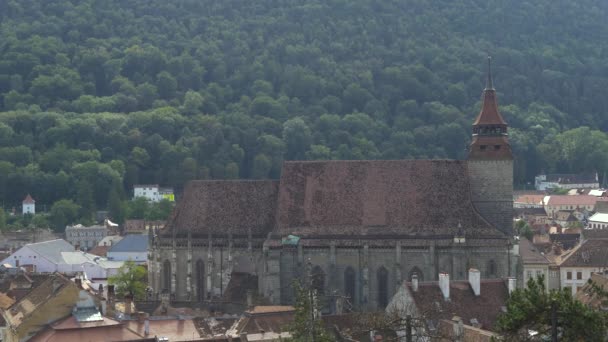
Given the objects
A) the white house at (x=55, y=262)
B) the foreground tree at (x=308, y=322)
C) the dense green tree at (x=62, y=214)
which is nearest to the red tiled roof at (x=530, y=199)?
the dense green tree at (x=62, y=214)

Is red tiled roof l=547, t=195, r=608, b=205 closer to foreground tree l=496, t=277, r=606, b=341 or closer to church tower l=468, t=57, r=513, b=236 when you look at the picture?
church tower l=468, t=57, r=513, b=236

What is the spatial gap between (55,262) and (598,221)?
6976 centimetres

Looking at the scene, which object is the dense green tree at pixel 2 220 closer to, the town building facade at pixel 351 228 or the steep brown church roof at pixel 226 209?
the steep brown church roof at pixel 226 209

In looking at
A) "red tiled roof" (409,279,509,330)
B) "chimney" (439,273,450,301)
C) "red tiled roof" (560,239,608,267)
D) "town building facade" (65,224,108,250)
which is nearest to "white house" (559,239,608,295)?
"red tiled roof" (560,239,608,267)

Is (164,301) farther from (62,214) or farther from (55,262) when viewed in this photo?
(62,214)

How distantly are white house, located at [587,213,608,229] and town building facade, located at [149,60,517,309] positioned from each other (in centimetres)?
7205

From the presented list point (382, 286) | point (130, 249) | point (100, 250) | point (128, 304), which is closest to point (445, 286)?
point (128, 304)

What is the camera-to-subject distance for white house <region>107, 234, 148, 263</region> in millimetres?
132125

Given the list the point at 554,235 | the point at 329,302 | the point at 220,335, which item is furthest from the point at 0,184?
the point at 220,335

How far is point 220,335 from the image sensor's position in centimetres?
6247

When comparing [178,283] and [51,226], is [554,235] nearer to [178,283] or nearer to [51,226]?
[178,283]

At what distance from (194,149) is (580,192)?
2373 inches

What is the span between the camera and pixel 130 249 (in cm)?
13425

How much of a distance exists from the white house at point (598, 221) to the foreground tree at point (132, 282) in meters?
69.9
